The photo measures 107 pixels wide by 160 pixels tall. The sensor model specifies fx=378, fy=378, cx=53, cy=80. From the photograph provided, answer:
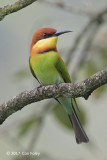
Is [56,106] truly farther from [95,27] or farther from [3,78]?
[3,78]

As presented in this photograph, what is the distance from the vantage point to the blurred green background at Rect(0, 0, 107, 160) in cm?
215

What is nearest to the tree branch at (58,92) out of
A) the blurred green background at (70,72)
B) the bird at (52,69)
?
the blurred green background at (70,72)

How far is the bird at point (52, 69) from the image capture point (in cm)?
242

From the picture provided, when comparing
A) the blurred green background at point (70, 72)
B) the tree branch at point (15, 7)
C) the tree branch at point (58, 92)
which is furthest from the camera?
the blurred green background at point (70, 72)

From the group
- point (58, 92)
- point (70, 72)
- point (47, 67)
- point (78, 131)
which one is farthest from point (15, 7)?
point (70, 72)

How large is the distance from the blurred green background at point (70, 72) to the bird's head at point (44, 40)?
0.05 meters

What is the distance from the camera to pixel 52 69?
244 centimetres

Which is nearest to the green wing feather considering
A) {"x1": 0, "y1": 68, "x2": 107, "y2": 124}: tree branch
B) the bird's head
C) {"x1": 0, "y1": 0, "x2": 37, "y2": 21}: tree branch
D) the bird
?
the bird

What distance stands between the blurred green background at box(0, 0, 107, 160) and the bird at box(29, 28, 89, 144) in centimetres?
6

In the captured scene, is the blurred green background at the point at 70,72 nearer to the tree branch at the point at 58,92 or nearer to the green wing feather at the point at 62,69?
the green wing feather at the point at 62,69

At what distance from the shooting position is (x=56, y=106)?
7.22 feet

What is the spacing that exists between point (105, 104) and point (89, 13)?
1301 mm

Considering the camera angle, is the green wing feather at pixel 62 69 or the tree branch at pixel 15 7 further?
the green wing feather at pixel 62 69

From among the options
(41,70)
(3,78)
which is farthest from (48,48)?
(3,78)
